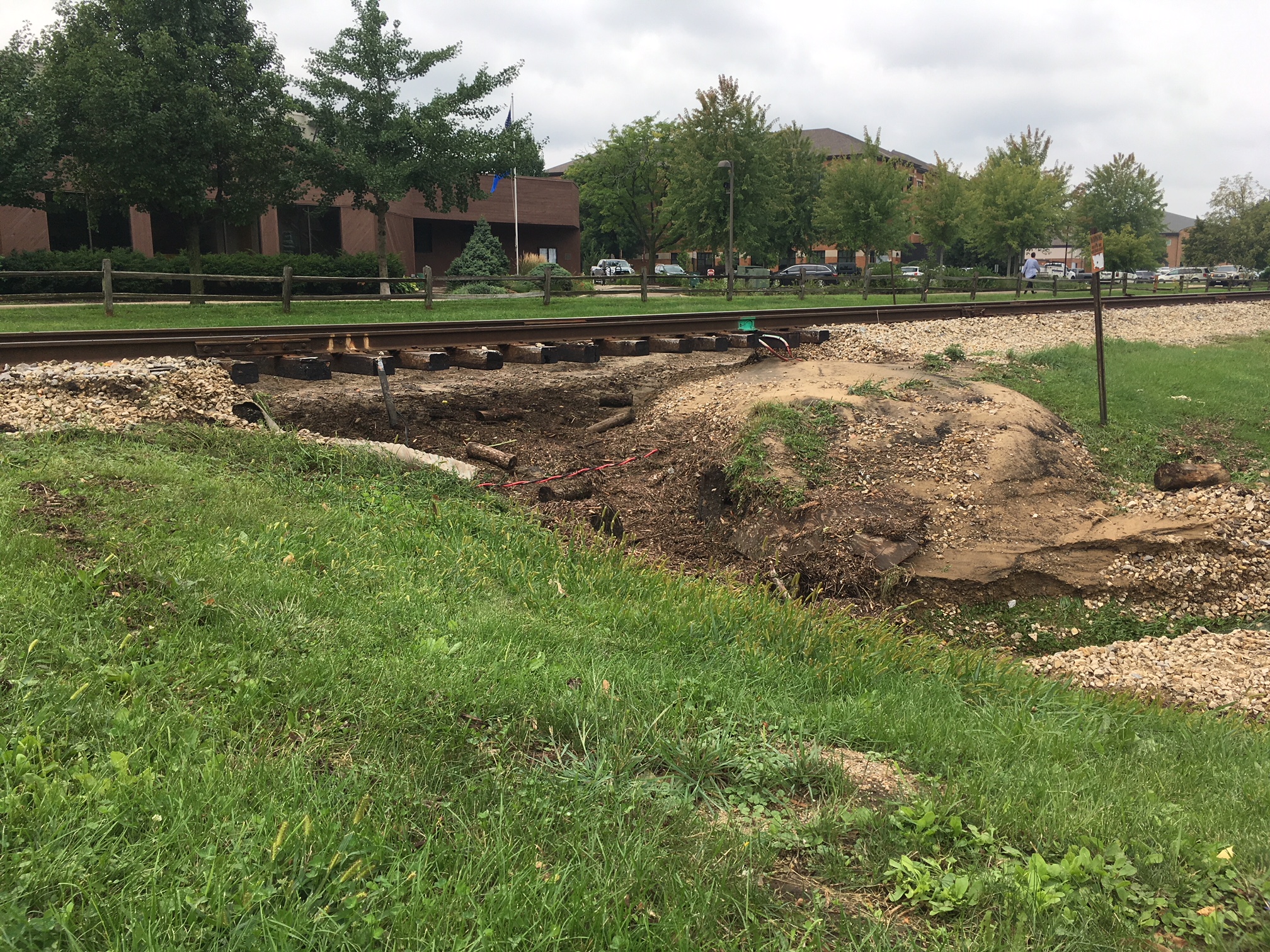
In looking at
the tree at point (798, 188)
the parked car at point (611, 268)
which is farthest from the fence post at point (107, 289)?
the tree at point (798, 188)

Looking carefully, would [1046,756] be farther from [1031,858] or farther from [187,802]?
[187,802]

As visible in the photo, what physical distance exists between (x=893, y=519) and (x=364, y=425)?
597 cm

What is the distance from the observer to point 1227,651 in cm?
746

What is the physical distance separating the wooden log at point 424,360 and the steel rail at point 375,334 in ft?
1.79

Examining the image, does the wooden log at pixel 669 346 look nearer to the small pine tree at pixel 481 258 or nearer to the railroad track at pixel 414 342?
the railroad track at pixel 414 342

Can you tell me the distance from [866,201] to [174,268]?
29.8 meters

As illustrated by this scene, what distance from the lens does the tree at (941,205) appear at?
4653 cm

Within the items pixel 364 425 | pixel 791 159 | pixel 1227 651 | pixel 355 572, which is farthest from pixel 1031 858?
pixel 791 159

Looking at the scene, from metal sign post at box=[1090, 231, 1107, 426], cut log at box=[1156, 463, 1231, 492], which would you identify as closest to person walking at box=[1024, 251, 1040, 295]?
metal sign post at box=[1090, 231, 1107, 426]

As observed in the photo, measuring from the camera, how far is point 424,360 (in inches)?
453

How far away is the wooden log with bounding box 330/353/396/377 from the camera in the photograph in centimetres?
1124

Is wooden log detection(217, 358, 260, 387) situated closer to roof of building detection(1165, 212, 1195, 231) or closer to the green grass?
the green grass

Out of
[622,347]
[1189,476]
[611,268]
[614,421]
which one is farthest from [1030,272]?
[614,421]

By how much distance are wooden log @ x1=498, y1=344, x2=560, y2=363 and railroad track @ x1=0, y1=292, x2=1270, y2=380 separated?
0.01 m
